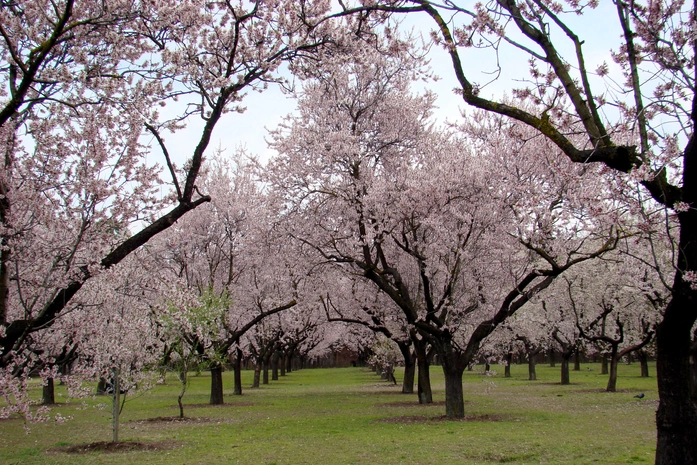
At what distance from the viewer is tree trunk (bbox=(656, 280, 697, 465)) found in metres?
6.19

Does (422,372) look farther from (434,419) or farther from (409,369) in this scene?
(434,419)

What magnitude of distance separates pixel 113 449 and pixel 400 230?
10.3 m

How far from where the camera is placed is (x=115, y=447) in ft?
45.0

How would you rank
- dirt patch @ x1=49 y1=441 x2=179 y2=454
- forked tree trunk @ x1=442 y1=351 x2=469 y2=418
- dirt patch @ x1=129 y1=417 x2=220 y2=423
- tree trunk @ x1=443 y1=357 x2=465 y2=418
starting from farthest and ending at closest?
dirt patch @ x1=129 y1=417 x2=220 y2=423, tree trunk @ x1=443 y1=357 x2=465 y2=418, forked tree trunk @ x1=442 y1=351 x2=469 y2=418, dirt patch @ x1=49 y1=441 x2=179 y2=454

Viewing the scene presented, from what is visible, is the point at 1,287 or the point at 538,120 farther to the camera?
the point at 1,287

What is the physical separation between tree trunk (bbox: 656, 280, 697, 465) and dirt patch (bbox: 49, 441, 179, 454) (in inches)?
438

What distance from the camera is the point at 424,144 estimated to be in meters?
19.4

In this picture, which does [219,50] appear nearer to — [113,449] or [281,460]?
[281,460]

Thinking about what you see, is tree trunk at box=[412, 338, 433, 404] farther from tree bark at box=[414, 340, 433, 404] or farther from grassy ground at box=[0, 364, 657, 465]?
grassy ground at box=[0, 364, 657, 465]

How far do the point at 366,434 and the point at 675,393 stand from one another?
32.3 feet

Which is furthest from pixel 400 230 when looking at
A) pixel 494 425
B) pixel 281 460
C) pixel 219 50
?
pixel 219 50

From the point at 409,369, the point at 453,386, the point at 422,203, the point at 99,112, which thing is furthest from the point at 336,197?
the point at 409,369

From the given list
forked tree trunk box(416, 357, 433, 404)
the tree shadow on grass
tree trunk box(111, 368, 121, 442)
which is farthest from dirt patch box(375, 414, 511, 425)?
tree trunk box(111, 368, 121, 442)

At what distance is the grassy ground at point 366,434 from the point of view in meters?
11.5
